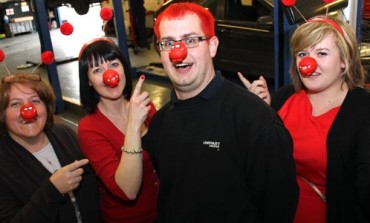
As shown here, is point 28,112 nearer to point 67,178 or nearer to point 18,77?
point 18,77

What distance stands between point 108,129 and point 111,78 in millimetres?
245

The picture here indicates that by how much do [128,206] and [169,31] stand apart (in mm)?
894

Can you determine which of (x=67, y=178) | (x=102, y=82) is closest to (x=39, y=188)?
(x=67, y=178)

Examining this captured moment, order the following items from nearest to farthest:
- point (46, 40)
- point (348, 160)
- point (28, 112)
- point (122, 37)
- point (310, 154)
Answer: point (348, 160) < point (310, 154) < point (28, 112) < point (46, 40) < point (122, 37)

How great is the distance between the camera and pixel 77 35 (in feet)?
40.4

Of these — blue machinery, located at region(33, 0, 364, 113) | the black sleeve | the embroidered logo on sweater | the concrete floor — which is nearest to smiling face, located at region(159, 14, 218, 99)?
the embroidered logo on sweater

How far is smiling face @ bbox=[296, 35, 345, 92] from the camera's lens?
1.50 metres

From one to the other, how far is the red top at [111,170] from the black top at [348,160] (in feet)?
2.71

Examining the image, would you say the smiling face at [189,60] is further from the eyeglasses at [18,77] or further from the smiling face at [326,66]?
the eyeglasses at [18,77]

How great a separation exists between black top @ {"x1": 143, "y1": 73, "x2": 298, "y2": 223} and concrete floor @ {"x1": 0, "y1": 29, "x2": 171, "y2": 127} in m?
3.44

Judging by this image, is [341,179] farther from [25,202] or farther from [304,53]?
[25,202]

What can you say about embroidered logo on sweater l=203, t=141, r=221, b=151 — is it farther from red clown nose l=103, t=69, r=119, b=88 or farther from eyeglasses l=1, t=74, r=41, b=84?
eyeglasses l=1, t=74, r=41, b=84

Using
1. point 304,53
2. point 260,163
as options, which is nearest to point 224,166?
point 260,163

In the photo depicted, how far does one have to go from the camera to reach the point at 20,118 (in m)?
1.64
